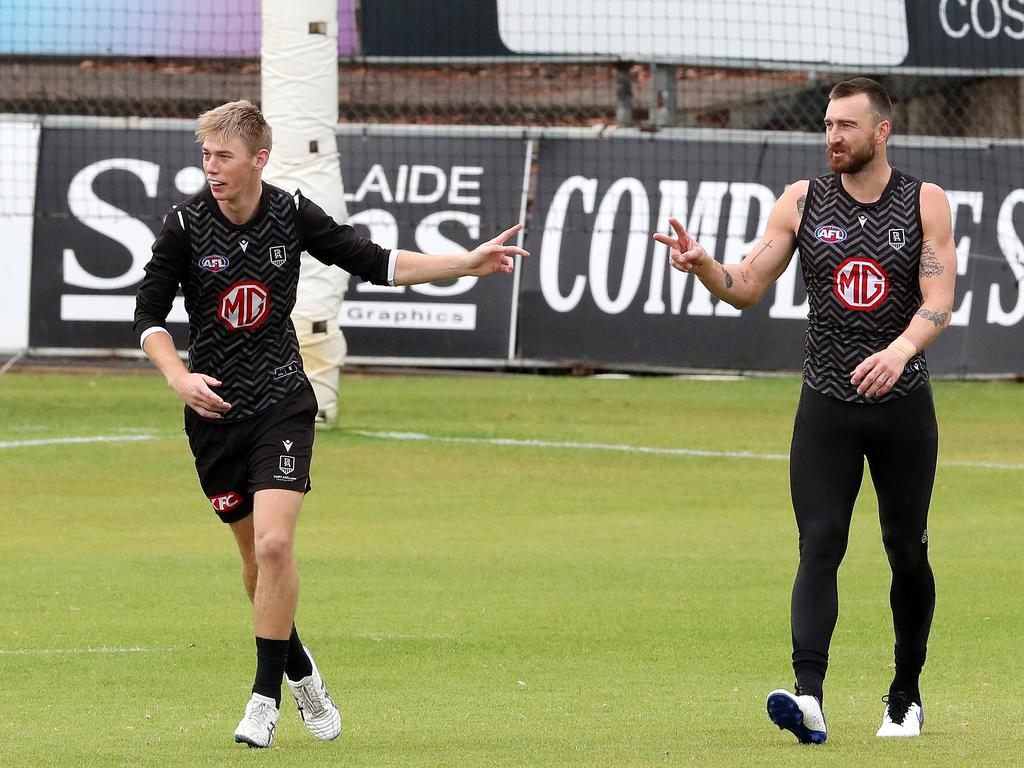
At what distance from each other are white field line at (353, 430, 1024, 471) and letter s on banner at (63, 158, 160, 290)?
14.7ft

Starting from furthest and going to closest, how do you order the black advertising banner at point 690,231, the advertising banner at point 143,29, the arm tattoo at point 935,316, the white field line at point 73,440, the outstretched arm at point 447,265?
the advertising banner at point 143,29, the black advertising banner at point 690,231, the white field line at point 73,440, the outstretched arm at point 447,265, the arm tattoo at point 935,316

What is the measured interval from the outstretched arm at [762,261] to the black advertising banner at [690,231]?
12.4 m

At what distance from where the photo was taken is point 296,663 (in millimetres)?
6168

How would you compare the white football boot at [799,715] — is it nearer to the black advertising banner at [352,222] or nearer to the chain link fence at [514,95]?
the black advertising banner at [352,222]

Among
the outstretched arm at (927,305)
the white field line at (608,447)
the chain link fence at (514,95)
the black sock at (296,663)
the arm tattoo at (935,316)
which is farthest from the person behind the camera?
the chain link fence at (514,95)

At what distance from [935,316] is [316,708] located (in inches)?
95.2

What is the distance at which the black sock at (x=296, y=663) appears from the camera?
6145 millimetres

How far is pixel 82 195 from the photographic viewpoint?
60.3 ft

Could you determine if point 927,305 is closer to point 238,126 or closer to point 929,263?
point 929,263

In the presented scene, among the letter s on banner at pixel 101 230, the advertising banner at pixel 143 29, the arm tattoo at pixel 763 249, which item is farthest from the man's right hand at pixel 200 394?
the advertising banner at pixel 143 29

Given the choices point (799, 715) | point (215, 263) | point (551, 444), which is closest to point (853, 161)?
point (799, 715)

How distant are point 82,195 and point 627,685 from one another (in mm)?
12671

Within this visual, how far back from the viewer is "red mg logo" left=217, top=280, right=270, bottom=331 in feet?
20.1

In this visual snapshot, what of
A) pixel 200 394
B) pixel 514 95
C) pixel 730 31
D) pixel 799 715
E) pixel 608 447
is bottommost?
pixel 608 447
